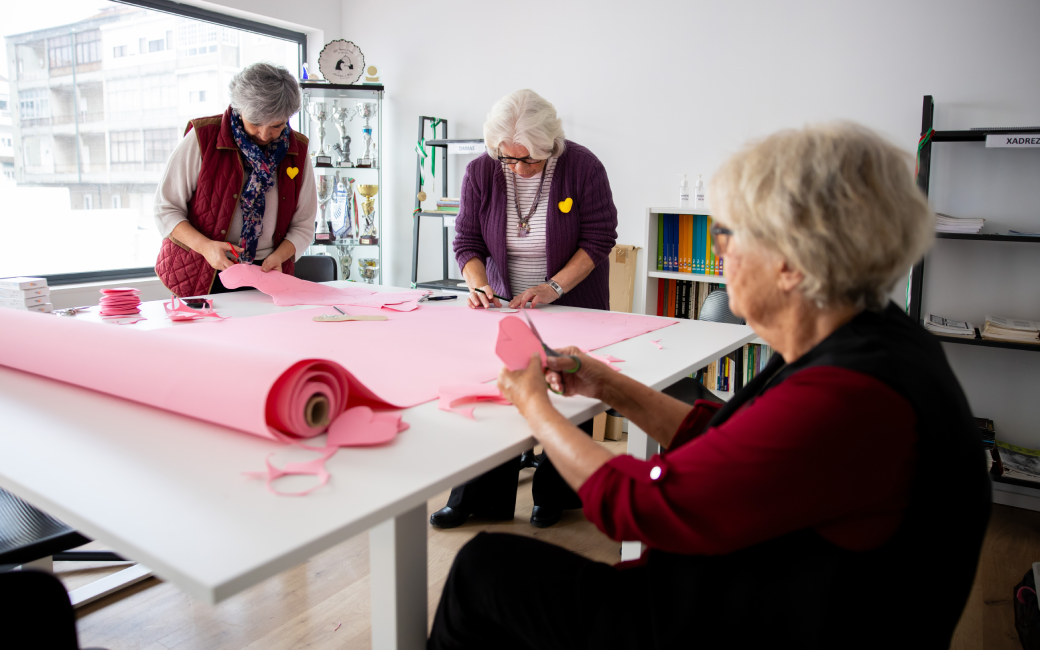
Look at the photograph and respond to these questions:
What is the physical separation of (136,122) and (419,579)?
14.7 ft

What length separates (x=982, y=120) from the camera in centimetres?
312

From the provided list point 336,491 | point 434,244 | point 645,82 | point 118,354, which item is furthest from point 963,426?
point 434,244

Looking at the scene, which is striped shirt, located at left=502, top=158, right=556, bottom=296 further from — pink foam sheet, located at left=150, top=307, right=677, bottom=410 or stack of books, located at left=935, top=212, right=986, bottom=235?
stack of books, located at left=935, top=212, right=986, bottom=235

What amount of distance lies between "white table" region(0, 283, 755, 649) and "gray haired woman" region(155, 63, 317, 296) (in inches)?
47.6

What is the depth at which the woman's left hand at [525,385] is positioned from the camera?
1.17m

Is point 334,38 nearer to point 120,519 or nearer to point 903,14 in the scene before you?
point 903,14

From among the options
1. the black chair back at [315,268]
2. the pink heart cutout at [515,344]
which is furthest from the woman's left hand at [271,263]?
the pink heart cutout at [515,344]

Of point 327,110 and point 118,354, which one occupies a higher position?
point 327,110

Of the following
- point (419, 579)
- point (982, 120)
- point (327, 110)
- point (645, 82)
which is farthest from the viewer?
point (327, 110)

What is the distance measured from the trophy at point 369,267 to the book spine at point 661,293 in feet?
6.82

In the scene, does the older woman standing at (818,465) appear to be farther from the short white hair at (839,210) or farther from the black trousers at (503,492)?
the black trousers at (503,492)

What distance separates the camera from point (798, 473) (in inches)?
31.6

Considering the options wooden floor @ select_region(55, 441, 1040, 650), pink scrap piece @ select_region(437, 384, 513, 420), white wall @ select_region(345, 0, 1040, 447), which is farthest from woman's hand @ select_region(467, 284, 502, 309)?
white wall @ select_region(345, 0, 1040, 447)

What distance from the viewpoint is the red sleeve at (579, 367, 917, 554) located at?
800 mm
